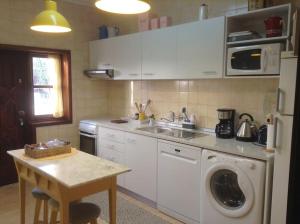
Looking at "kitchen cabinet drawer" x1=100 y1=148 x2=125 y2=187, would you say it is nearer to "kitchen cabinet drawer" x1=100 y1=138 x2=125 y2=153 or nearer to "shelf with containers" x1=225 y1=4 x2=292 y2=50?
"kitchen cabinet drawer" x1=100 y1=138 x2=125 y2=153

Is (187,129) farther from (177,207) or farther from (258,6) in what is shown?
(258,6)

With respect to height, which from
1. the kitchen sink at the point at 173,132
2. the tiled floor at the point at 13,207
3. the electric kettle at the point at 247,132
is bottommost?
the tiled floor at the point at 13,207

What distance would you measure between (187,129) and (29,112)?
2.33 meters

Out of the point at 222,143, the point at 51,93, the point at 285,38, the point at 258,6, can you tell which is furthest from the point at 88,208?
the point at 51,93

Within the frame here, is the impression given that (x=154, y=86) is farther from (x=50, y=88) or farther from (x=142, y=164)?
(x=50, y=88)

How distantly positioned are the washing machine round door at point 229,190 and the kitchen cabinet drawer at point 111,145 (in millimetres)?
1393

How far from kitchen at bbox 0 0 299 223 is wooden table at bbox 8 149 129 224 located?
969 mm

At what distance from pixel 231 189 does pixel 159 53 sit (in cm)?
180

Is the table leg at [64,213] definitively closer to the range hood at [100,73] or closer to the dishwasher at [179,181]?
the dishwasher at [179,181]


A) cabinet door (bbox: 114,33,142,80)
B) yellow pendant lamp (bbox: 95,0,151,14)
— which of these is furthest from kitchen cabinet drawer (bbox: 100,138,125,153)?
yellow pendant lamp (bbox: 95,0,151,14)

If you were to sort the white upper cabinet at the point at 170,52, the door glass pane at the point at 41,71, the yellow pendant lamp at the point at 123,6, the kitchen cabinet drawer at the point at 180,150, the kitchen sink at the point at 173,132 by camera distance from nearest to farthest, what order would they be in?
the yellow pendant lamp at the point at 123,6 → the kitchen cabinet drawer at the point at 180,150 → the white upper cabinet at the point at 170,52 → the kitchen sink at the point at 173,132 → the door glass pane at the point at 41,71

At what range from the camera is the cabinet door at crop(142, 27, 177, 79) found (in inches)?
123

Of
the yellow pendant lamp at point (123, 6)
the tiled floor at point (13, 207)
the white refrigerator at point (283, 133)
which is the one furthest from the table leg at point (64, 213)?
the white refrigerator at point (283, 133)

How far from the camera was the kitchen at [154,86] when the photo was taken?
8.82 feet
